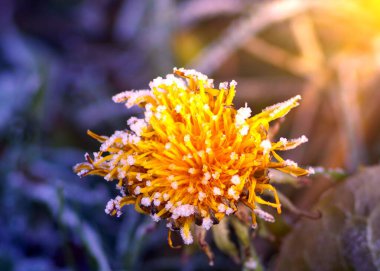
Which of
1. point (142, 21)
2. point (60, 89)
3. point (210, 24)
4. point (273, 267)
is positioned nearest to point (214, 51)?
point (210, 24)

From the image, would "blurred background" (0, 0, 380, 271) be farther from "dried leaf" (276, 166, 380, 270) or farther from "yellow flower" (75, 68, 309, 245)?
"yellow flower" (75, 68, 309, 245)

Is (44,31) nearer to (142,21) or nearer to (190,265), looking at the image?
(142,21)

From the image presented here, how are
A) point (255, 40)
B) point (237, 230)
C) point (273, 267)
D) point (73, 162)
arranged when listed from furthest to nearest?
point (255, 40)
point (73, 162)
point (273, 267)
point (237, 230)

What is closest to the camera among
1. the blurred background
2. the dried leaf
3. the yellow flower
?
the yellow flower

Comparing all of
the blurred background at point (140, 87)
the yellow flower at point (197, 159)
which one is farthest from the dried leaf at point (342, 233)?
the yellow flower at point (197, 159)

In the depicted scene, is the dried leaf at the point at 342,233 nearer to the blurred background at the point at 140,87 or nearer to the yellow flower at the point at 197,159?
the blurred background at the point at 140,87

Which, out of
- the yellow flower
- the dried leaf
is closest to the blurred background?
the dried leaf
